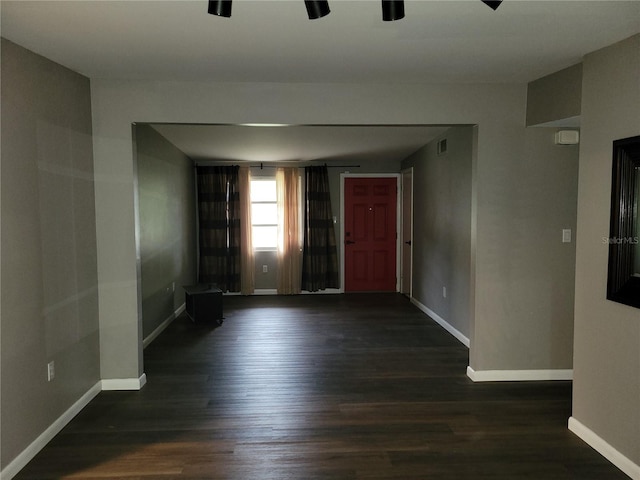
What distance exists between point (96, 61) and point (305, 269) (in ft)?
16.2

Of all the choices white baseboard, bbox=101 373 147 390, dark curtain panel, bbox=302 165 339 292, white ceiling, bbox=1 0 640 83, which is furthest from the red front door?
white baseboard, bbox=101 373 147 390

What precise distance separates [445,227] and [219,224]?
3.72m

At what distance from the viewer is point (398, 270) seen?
746cm

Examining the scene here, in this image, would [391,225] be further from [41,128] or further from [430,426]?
[41,128]

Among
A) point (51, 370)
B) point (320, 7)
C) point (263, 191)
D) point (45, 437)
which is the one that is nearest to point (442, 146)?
point (263, 191)

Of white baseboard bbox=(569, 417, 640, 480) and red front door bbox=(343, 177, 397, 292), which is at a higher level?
red front door bbox=(343, 177, 397, 292)

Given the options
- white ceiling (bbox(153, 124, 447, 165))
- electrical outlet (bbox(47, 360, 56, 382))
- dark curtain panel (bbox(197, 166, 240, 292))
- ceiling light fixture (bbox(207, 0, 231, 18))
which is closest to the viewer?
ceiling light fixture (bbox(207, 0, 231, 18))

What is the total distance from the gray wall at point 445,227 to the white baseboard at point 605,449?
1522 mm

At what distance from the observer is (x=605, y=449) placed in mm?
2496

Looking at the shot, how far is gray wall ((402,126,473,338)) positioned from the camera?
4.42 meters

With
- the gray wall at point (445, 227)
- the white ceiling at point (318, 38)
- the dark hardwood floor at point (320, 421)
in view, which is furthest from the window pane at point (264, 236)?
the white ceiling at point (318, 38)

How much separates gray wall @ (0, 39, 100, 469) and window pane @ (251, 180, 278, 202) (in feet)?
13.5

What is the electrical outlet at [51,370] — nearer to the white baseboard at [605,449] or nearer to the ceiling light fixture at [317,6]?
the ceiling light fixture at [317,6]

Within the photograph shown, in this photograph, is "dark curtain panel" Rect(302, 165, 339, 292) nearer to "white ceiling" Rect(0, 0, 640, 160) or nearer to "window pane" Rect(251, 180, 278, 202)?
"window pane" Rect(251, 180, 278, 202)
